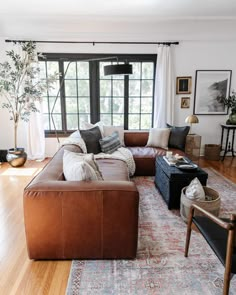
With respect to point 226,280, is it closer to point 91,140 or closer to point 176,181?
point 176,181

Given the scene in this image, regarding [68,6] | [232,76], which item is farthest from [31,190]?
[232,76]

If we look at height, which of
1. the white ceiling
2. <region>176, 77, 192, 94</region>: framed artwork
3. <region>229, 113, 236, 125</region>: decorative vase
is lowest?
<region>229, 113, 236, 125</region>: decorative vase

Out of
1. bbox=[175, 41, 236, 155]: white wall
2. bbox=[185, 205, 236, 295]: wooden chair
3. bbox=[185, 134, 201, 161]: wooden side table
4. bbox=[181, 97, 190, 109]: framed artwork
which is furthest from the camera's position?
bbox=[181, 97, 190, 109]: framed artwork

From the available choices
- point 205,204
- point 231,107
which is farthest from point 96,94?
point 205,204

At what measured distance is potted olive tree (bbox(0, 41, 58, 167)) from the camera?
4.35 metres

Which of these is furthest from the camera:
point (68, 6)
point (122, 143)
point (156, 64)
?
point (156, 64)

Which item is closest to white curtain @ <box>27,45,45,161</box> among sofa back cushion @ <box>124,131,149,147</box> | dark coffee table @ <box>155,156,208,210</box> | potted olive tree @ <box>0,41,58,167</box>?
potted olive tree @ <box>0,41,58,167</box>

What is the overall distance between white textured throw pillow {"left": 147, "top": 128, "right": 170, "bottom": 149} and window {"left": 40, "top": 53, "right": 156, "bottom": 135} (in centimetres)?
84

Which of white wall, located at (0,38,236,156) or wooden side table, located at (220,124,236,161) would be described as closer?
white wall, located at (0,38,236,156)

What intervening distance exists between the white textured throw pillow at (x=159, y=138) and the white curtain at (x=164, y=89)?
2.02 feet

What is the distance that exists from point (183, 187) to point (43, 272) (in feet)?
5.86

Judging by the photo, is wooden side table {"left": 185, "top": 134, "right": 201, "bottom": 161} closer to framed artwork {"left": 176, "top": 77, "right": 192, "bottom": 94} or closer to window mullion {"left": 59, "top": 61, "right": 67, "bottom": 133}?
framed artwork {"left": 176, "top": 77, "right": 192, "bottom": 94}

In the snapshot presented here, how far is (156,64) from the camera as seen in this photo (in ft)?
16.3

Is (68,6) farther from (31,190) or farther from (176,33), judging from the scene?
(31,190)
